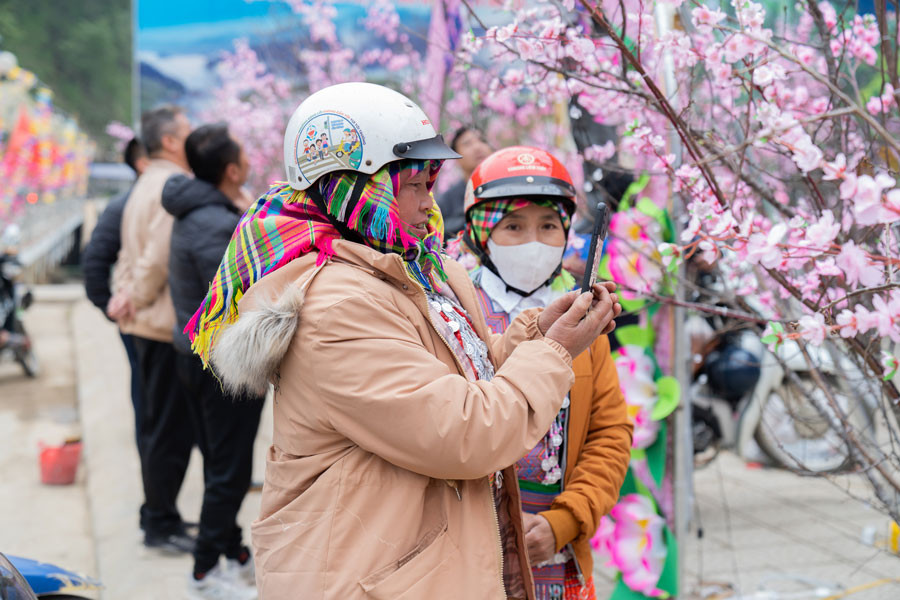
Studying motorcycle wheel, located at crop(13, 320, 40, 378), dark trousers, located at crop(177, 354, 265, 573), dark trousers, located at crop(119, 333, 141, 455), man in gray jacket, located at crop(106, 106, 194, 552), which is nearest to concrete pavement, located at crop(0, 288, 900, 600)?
man in gray jacket, located at crop(106, 106, 194, 552)

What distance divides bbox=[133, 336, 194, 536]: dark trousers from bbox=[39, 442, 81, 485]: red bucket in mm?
1846

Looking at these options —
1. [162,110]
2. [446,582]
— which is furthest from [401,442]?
[162,110]

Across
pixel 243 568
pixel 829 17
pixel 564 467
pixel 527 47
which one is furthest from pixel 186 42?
pixel 564 467

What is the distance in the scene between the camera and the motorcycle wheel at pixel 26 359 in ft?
33.4

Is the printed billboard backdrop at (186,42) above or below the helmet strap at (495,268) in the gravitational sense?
above

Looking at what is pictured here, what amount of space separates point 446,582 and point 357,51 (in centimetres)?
976

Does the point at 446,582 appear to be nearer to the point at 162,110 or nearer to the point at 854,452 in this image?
the point at 854,452

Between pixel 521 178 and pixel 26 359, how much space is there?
9.21 metres

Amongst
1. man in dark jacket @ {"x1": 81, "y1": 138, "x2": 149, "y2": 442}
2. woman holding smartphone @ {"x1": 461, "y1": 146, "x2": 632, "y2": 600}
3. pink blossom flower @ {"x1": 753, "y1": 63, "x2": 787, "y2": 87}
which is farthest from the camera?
man in dark jacket @ {"x1": 81, "y1": 138, "x2": 149, "y2": 442}

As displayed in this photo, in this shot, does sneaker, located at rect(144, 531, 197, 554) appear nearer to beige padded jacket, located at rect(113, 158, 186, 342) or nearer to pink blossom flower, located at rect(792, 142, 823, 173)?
beige padded jacket, located at rect(113, 158, 186, 342)

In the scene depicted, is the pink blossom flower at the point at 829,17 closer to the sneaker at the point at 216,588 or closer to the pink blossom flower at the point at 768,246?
the pink blossom flower at the point at 768,246

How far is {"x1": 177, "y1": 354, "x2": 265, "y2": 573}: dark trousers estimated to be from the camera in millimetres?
4059

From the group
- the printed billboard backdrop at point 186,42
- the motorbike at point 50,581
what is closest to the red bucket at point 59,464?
the motorbike at point 50,581

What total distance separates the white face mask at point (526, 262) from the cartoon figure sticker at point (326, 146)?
34.1 inches
